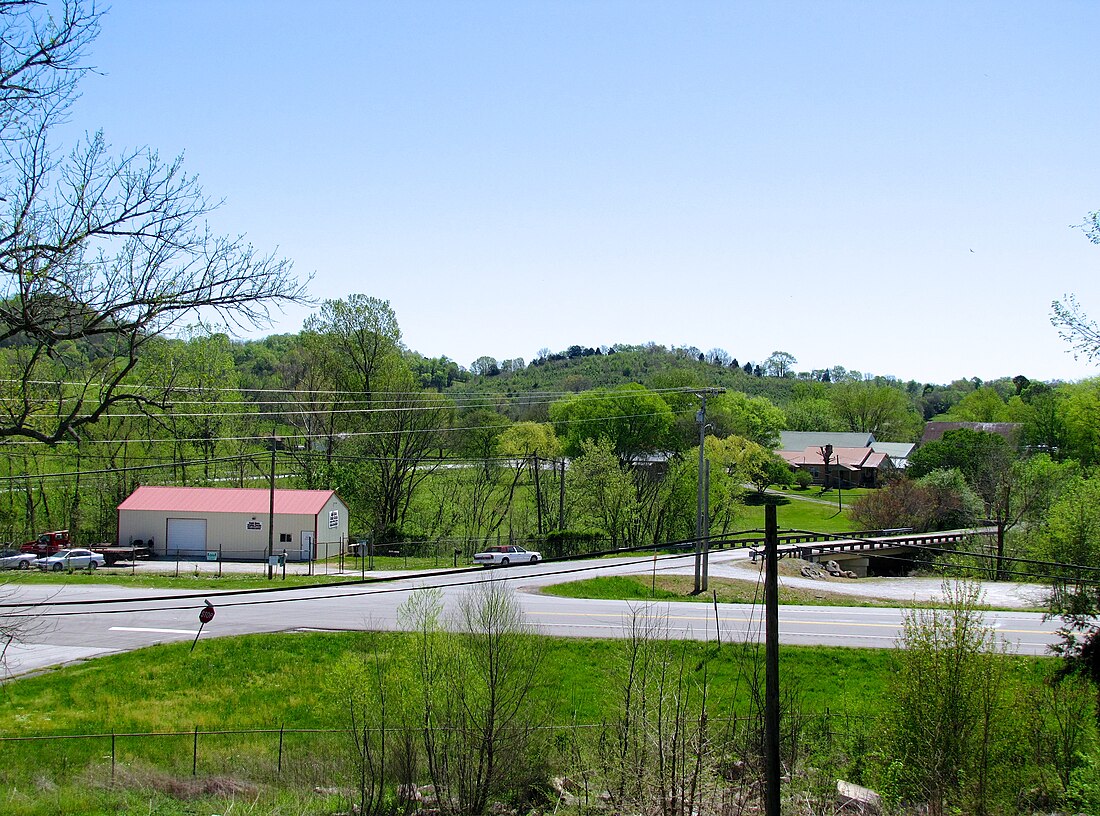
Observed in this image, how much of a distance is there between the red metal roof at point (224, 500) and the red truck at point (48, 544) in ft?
13.2

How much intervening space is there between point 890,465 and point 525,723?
82.2 m

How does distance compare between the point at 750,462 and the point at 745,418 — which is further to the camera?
the point at 745,418

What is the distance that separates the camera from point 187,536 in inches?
1661

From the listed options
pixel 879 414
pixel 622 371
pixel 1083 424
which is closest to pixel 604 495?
pixel 1083 424

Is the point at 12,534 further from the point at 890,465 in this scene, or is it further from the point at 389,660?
the point at 890,465

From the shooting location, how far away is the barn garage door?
42.0 meters

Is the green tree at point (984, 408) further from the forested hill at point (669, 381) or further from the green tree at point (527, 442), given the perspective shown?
the green tree at point (527, 442)

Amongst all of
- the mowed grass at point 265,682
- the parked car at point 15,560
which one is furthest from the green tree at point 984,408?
the parked car at point 15,560

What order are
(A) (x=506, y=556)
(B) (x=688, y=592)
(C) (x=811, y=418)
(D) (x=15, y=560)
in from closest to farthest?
(B) (x=688, y=592) → (D) (x=15, y=560) → (A) (x=506, y=556) → (C) (x=811, y=418)

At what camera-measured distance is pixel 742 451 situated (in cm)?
6881

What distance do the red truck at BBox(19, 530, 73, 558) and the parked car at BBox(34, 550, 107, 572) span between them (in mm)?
4057

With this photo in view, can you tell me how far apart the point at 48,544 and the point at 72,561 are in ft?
22.1

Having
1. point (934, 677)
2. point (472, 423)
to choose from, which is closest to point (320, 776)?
point (934, 677)

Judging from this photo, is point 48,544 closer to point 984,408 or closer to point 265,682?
point 265,682
